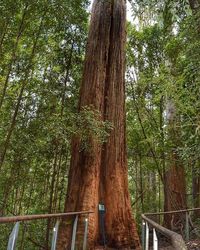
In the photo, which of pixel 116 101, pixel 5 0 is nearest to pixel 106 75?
pixel 116 101

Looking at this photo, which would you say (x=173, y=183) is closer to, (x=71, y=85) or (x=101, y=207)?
(x=101, y=207)

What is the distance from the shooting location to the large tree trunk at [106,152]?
18.1 feet

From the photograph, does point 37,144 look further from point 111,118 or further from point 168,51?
point 168,51

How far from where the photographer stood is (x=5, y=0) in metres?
5.07

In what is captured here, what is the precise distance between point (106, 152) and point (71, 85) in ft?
7.10

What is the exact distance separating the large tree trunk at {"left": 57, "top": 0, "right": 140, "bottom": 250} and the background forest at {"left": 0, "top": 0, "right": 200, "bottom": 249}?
352 millimetres

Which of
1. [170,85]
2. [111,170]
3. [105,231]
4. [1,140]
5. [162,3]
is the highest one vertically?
[162,3]

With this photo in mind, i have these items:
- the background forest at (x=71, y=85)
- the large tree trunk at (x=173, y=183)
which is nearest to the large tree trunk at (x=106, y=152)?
the background forest at (x=71, y=85)

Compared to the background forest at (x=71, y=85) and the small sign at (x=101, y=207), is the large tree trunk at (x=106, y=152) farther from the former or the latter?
the background forest at (x=71, y=85)

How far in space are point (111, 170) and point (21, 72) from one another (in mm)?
2631

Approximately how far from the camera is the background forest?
206 inches

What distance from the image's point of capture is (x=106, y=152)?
20.1 ft

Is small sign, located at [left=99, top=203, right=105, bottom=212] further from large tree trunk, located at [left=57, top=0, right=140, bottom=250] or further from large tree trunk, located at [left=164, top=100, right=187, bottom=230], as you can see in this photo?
large tree trunk, located at [left=164, top=100, right=187, bottom=230]

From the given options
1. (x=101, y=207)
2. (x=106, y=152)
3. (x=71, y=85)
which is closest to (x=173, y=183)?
(x=106, y=152)
